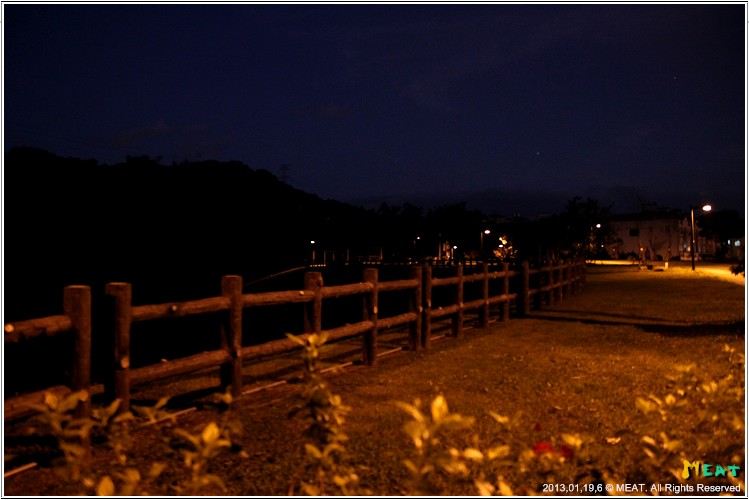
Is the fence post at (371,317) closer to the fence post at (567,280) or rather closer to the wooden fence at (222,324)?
the wooden fence at (222,324)

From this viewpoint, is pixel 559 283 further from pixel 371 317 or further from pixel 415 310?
pixel 371 317

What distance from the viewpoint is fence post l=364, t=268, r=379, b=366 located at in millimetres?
8305

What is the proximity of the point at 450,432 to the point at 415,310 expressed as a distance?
4576mm

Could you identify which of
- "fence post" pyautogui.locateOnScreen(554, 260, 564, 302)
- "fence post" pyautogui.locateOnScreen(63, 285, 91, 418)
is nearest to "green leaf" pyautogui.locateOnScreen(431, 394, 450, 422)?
"fence post" pyautogui.locateOnScreen(63, 285, 91, 418)

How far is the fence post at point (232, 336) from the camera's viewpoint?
19.7 ft

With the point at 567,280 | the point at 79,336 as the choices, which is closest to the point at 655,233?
the point at 567,280

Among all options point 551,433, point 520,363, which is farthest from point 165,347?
point 551,433

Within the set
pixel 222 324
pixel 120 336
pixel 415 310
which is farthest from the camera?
pixel 415 310

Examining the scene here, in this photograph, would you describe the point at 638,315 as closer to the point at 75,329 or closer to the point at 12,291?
the point at 75,329

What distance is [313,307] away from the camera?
721cm

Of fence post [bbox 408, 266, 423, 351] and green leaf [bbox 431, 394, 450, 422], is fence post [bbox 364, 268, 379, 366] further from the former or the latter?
green leaf [bbox 431, 394, 450, 422]

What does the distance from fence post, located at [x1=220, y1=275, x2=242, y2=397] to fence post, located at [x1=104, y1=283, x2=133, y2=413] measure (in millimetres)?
1159

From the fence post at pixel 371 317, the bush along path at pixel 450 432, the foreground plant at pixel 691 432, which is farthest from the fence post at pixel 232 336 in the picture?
the foreground plant at pixel 691 432

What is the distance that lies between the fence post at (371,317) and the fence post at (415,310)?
1010 millimetres
